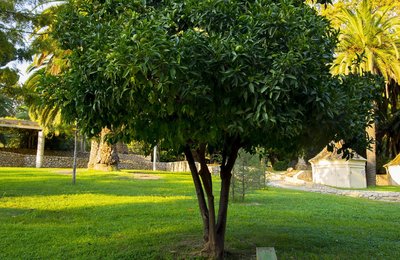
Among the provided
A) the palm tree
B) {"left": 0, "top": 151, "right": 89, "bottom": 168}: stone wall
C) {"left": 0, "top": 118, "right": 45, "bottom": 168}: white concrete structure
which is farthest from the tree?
{"left": 0, "top": 151, "right": 89, "bottom": 168}: stone wall

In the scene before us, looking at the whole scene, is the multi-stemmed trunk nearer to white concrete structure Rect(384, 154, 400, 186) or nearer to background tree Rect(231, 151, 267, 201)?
background tree Rect(231, 151, 267, 201)

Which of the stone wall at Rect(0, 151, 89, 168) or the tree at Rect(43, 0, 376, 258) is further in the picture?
the stone wall at Rect(0, 151, 89, 168)

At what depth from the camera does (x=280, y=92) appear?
375cm

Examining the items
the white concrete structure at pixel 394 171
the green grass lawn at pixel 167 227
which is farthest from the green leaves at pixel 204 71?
the white concrete structure at pixel 394 171

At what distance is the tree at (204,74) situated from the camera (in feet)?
12.1

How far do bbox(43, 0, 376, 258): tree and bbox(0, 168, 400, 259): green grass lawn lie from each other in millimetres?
2067

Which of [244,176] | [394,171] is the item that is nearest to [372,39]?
[394,171]

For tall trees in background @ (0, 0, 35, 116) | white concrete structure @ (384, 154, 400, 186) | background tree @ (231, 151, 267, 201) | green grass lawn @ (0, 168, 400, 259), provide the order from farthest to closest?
white concrete structure @ (384, 154, 400, 186) < background tree @ (231, 151, 267, 201) < tall trees in background @ (0, 0, 35, 116) < green grass lawn @ (0, 168, 400, 259)

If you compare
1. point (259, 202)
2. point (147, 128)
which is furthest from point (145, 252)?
point (259, 202)

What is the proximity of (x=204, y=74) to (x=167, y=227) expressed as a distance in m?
4.72

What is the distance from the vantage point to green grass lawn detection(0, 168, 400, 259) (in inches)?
242

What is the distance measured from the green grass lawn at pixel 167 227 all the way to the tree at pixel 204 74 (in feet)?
6.78

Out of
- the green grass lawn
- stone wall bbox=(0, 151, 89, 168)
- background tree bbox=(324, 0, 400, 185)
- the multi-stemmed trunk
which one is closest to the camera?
the multi-stemmed trunk

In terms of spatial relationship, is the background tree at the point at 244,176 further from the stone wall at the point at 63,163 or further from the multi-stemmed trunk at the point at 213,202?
the stone wall at the point at 63,163
